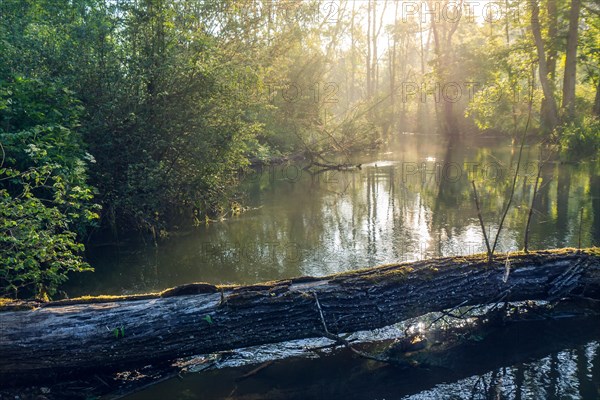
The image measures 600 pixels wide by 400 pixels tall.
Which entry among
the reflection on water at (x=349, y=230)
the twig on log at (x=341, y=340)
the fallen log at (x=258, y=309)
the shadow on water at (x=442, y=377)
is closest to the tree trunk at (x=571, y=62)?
the reflection on water at (x=349, y=230)

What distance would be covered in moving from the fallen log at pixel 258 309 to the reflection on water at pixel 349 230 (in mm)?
1955

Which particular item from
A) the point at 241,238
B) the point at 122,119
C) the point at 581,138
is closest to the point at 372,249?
the point at 241,238

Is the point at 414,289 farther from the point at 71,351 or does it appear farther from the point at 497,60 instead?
the point at 497,60

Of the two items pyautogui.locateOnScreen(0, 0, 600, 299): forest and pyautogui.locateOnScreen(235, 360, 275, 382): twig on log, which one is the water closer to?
pyautogui.locateOnScreen(235, 360, 275, 382): twig on log

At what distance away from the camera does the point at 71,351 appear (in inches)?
172

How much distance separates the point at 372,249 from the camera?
9180 mm

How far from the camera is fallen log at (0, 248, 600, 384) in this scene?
173 inches

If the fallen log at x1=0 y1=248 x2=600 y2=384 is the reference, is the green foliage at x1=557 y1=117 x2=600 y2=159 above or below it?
above

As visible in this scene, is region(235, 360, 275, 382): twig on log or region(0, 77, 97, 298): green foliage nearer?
region(235, 360, 275, 382): twig on log

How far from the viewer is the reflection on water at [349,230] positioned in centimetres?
841

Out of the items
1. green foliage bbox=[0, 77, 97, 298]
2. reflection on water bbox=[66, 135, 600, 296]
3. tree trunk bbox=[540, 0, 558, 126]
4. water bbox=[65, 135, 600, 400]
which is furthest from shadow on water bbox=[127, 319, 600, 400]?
tree trunk bbox=[540, 0, 558, 126]

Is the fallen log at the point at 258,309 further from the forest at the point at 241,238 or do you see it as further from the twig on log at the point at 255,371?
the twig on log at the point at 255,371

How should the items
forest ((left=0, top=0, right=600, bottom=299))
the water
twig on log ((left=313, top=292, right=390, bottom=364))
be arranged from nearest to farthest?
the water, twig on log ((left=313, top=292, right=390, bottom=364)), forest ((left=0, top=0, right=600, bottom=299))

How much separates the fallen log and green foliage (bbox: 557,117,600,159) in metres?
14.6
